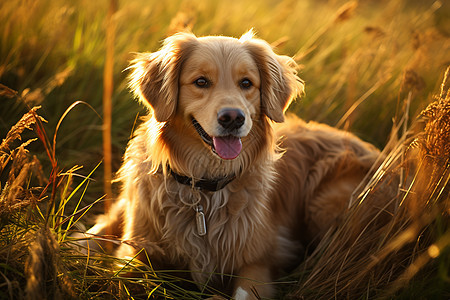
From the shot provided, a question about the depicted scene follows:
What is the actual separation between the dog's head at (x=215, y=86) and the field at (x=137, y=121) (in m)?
0.28

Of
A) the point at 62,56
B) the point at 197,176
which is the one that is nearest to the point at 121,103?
the point at 62,56

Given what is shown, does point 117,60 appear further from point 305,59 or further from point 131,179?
point 305,59

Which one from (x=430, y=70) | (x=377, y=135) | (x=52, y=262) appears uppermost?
(x=430, y=70)

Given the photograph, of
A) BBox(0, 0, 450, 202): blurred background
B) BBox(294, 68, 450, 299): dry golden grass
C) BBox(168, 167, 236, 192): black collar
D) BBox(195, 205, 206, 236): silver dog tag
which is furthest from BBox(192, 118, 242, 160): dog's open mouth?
BBox(0, 0, 450, 202): blurred background

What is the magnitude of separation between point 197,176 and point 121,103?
5.78ft

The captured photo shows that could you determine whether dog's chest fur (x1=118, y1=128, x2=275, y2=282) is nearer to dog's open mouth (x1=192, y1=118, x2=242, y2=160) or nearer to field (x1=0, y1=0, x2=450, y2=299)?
field (x1=0, y1=0, x2=450, y2=299)

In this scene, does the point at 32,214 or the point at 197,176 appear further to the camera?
the point at 197,176

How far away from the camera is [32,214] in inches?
86.4

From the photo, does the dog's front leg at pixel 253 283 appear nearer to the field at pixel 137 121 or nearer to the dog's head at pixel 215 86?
the field at pixel 137 121

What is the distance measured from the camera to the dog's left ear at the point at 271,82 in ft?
9.44

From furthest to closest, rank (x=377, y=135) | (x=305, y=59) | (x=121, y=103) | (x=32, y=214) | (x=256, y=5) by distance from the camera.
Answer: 1. (x=256, y=5)
2. (x=305, y=59)
3. (x=377, y=135)
4. (x=121, y=103)
5. (x=32, y=214)

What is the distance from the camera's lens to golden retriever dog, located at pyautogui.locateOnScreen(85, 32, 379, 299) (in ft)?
8.82

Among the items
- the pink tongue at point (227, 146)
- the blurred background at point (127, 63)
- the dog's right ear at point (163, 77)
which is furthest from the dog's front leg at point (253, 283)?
the blurred background at point (127, 63)

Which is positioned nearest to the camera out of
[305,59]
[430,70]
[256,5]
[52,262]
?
[52,262]
